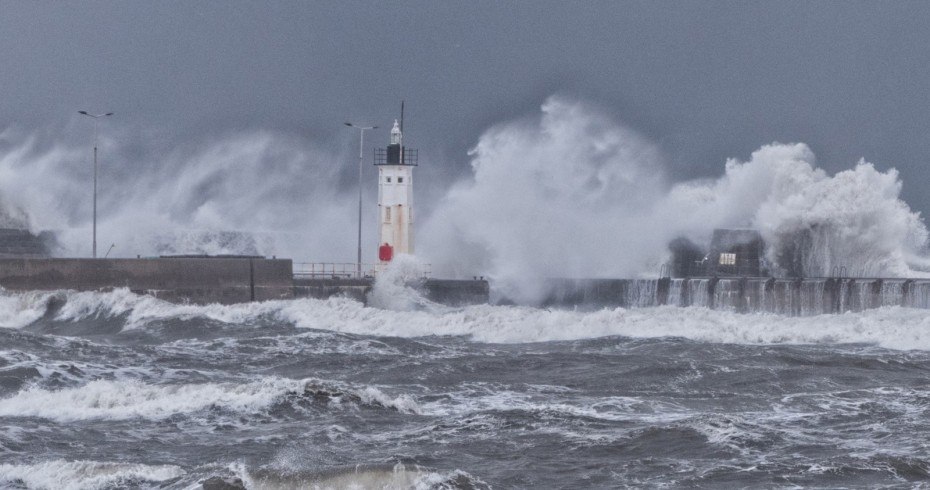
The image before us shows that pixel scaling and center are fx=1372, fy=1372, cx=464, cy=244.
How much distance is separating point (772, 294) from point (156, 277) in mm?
15108

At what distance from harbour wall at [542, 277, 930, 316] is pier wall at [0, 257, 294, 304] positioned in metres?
9.08

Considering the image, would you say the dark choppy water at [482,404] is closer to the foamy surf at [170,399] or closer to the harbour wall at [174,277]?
the foamy surf at [170,399]

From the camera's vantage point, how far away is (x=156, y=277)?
111 ft

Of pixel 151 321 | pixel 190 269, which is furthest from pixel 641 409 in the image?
pixel 190 269

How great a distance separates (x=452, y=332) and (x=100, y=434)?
14.9 meters

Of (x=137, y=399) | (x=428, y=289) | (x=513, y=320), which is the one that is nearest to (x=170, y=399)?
(x=137, y=399)

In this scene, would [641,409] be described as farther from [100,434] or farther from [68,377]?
[68,377]

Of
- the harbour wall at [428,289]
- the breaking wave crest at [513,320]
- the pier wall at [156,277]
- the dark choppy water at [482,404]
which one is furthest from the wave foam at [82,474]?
the harbour wall at [428,289]

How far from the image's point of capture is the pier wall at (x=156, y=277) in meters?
33.7

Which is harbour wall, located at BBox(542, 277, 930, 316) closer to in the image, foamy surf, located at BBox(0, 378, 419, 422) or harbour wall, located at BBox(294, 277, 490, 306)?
harbour wall, located at BBox(294, 277, 490, 306)

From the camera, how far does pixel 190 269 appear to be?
34.1m

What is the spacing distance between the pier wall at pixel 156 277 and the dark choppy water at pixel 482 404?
3.26 m

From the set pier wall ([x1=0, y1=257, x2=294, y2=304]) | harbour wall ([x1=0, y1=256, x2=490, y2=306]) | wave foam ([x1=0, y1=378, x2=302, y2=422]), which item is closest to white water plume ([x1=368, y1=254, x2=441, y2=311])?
harbour wall ([x1=0, y1=256, x2=490, y2=306])

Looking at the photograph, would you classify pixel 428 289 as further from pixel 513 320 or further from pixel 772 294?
pixel 772 294
